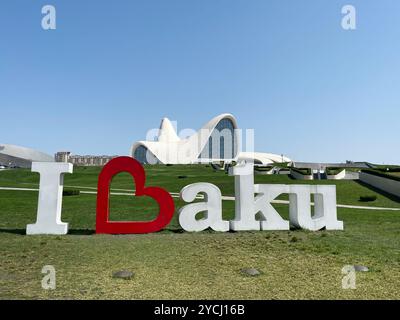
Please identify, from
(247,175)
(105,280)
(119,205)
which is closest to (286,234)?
(247,175)

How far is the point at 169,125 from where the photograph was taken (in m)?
117

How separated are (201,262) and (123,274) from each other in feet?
6.59

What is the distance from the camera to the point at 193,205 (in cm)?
1227

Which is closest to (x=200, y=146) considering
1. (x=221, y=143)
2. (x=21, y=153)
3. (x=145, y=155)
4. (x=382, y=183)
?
(x=221, y=143)

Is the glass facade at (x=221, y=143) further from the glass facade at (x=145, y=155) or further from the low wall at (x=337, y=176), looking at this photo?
the low wall at (x=337, y=176)

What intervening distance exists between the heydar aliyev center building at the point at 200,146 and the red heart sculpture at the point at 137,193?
9122cm

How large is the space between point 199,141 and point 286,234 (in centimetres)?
9468

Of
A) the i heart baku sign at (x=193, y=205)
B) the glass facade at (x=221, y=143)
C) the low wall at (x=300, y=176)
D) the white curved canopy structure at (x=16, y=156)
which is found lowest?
the i heart baku sign at (x=193, y=205)

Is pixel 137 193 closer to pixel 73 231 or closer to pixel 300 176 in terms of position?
pixel 73 231

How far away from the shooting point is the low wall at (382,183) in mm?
27259

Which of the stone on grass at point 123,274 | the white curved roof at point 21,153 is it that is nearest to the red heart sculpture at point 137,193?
the stone on grass at point 123,274

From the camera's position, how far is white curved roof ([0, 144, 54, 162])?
10560 cm

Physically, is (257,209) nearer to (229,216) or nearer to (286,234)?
(286,234)

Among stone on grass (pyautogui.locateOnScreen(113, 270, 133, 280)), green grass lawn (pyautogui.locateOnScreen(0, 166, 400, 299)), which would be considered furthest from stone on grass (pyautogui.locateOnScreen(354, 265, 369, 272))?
stone on grass (pyautogui.locateOnScreen(113, 270, 133, 280))
